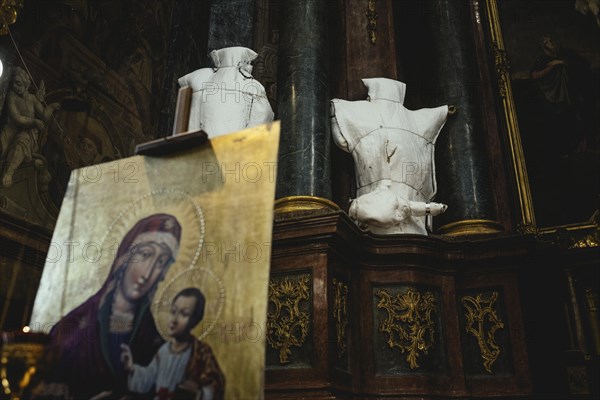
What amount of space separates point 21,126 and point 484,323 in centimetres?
437

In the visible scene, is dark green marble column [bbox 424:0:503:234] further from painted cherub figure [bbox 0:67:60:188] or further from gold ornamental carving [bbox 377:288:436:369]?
painted cherub figure [bbox 0:67:60:188]

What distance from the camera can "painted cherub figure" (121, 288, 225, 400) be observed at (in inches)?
64.4

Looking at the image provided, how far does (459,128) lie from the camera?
4.08m

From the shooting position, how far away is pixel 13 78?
17.1 ft

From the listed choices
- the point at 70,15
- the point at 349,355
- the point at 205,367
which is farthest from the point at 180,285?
the point at 70,15

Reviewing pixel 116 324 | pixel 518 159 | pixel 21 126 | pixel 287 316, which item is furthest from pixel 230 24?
pixel 116 324

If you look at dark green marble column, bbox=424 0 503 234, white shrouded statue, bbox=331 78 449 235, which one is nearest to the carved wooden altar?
white shrouded statue, bbox=331 78 449 235

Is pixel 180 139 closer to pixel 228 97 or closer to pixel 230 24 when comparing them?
pixel 228 97

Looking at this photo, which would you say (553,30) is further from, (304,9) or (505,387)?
(505,387)

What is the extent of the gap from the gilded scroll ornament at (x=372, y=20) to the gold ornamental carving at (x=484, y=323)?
2.27 metres

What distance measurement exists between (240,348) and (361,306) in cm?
157

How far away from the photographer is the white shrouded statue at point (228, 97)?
11.8 ft

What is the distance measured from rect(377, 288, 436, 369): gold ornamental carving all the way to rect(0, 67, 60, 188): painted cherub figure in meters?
3.70

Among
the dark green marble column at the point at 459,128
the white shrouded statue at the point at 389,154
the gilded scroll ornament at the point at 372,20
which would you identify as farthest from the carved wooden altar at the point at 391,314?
the gilded scroll ornament at the point at 372,20
